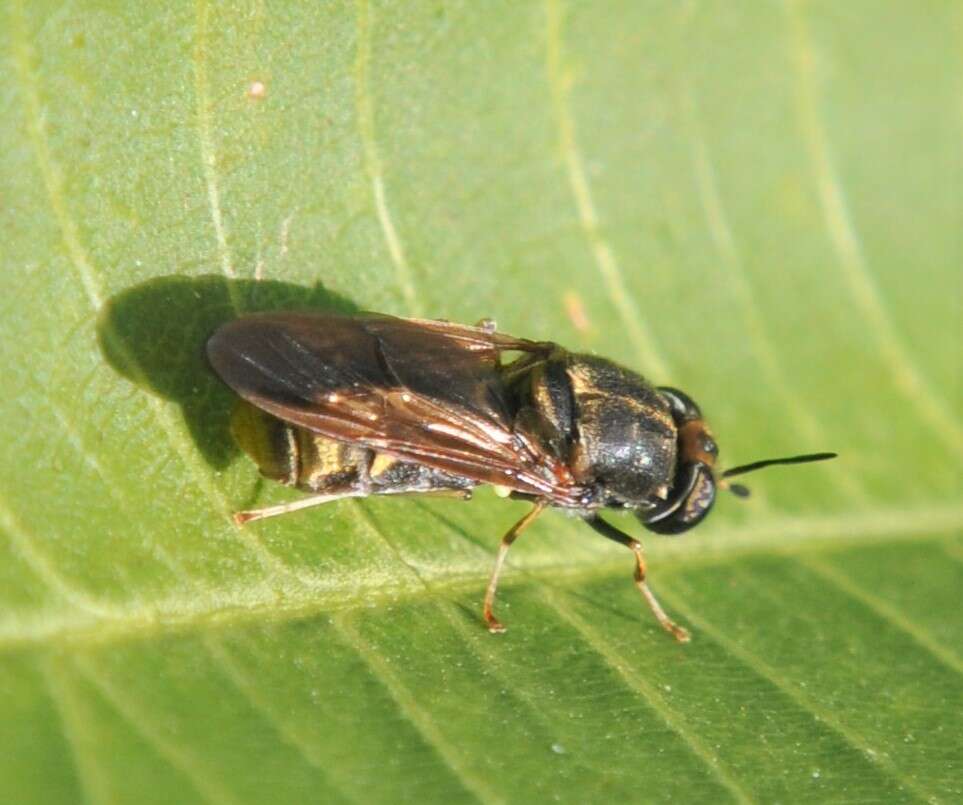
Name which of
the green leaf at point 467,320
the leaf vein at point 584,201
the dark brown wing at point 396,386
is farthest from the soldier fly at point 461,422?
the leaf vein at point 584,201

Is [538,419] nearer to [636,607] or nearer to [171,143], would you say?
[636,607]

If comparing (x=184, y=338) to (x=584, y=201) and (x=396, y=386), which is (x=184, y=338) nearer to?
(x=396, y=386)

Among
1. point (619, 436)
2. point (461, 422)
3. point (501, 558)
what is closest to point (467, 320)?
point (461, 422)

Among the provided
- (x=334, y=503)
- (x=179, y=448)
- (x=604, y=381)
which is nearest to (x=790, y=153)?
(x=604, y=381)

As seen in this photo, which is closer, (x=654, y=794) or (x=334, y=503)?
(x=654, y=794)

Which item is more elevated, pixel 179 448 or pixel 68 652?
pixel 179 448

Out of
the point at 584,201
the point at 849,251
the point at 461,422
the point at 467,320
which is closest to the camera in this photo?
the point at 461,422

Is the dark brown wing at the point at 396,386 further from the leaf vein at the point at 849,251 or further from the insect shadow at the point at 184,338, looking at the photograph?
the leaf vein at the point at 849,251

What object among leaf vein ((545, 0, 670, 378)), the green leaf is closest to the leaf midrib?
the green leaf
